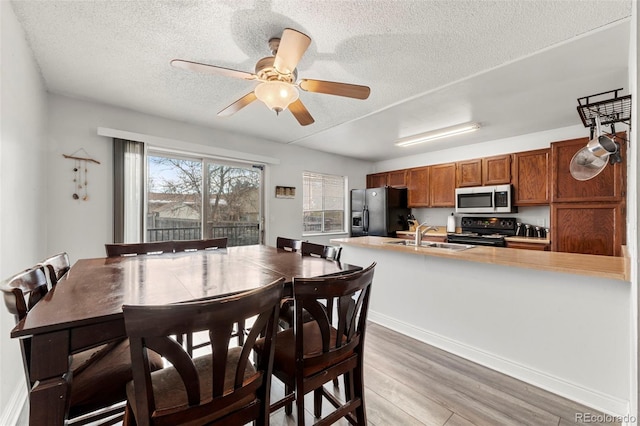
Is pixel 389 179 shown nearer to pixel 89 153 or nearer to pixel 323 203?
pixel 323 203

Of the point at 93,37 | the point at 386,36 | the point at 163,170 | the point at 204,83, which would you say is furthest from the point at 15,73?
the point at 386,36

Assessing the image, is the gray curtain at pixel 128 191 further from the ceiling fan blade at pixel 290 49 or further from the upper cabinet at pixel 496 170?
the upper cabinet at pixel 496 170

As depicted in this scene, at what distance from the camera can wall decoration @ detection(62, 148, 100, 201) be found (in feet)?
9.40

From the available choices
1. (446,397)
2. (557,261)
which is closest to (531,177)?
(557,261)

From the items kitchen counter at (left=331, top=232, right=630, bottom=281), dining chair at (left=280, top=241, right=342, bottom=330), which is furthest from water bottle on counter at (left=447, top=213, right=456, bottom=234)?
dining chair at (left=280, top=241, right=342, bottom=330)

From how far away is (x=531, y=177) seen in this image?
12.5 feet

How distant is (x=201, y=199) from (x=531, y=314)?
3.90 meters

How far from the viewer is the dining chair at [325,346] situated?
1.07 m

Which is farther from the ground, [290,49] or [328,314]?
[290,49]

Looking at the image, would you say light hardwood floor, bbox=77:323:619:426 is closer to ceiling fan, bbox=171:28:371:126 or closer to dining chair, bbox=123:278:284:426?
dining chair, bbox=123:278:284:426

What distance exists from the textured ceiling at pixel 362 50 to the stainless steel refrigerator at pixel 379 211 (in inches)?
84.6

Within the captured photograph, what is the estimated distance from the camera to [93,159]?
2.96 metres

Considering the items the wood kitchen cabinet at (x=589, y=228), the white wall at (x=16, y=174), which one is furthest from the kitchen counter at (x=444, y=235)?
the white wall at (x=16, y=174)

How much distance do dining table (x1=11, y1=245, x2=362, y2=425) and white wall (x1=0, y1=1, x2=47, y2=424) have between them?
500mm
